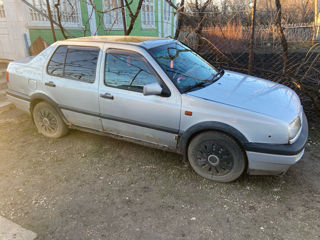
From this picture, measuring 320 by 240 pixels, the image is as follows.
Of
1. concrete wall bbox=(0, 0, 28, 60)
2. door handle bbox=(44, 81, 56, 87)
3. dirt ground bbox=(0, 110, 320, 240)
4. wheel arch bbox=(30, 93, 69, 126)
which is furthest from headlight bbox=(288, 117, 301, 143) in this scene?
concrete wall bbox=(0, 0, 28, 60)

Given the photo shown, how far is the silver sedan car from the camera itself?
2.89m

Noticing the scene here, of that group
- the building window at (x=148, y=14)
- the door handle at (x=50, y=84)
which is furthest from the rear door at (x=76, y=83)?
the building window at (x=148, y=14)

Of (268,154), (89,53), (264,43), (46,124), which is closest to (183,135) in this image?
(268,154)

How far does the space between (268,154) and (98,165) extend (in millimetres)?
2288

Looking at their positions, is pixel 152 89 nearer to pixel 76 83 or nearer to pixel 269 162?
pixel 76 83

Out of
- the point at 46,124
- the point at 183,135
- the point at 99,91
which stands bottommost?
the point at 46,124

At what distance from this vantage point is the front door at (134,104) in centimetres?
324

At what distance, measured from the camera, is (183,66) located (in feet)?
11.9

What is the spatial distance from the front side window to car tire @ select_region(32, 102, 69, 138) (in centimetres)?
126

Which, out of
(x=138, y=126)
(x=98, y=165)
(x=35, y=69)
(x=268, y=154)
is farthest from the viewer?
(x=35, y=69)

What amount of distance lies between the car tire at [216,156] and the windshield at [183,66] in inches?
27.2

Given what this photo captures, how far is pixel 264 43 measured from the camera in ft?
22.6

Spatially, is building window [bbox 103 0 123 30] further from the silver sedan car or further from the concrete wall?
the silver sedan car

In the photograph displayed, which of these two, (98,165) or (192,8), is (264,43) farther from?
(98,165)
